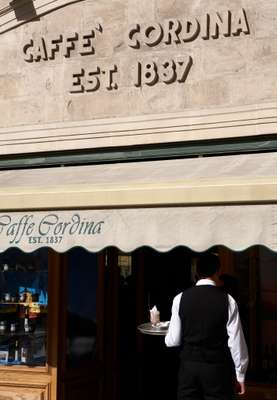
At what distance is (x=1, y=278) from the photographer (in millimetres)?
8383

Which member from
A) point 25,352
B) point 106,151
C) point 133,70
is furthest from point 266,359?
point 133,70

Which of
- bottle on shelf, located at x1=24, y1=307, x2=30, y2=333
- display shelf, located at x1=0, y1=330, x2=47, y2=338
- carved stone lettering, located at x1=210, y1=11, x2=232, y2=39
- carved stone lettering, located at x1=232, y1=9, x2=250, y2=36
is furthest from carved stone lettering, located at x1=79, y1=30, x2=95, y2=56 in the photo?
display shelf, located at x1=0, y1=330, x2=47, y2=338

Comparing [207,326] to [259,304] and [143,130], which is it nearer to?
[259,304]

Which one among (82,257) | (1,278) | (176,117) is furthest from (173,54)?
(1,278)

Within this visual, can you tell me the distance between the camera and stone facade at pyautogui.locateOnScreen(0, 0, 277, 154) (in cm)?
774

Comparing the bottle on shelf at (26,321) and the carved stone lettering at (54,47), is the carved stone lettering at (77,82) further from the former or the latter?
the bottle on shelf at (26,321)

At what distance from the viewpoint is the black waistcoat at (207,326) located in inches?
225

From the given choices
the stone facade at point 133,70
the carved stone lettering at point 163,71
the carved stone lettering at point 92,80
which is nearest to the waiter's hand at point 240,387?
the stone facade at point 133,70

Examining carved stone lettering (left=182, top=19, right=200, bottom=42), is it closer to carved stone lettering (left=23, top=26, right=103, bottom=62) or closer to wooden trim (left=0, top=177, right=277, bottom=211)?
carved stone lettering (left=23, top=26, right=103, bottom=62)

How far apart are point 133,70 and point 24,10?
5.67 ft

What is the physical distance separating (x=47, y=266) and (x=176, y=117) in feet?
7.13

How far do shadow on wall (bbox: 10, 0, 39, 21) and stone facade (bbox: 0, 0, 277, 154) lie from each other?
1 cm

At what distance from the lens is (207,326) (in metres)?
5.70

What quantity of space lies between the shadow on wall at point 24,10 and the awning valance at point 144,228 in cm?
338
